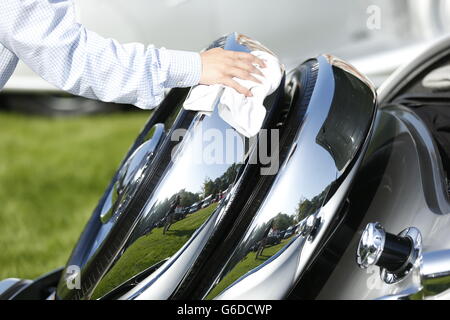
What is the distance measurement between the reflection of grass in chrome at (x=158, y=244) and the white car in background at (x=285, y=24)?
11.6 ft

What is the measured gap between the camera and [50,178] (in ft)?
14.4

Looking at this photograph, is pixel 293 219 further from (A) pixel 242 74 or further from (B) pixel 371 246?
(A) pixel 242 74

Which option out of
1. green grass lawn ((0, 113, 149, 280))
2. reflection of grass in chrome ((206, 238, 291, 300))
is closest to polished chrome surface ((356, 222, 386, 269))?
reflection of grass in chrome ((206, 238, 291, 300))

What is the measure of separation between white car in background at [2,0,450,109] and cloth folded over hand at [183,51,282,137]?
3419 millimetres

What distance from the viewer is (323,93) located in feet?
4.80

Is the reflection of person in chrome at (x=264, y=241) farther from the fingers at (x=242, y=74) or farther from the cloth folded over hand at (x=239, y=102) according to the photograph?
the fingers at (x=242, y=74)

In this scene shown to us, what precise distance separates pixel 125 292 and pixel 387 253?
0.53m

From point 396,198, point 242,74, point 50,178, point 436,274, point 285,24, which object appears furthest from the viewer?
point 285,24

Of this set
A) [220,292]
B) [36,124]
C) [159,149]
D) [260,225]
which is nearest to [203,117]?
[159,149]

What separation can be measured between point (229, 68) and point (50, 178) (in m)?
3.17

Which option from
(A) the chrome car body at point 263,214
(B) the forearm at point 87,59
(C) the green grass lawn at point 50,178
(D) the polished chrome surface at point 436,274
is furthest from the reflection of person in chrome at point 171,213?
(C) the green grass lawn at point 50,178

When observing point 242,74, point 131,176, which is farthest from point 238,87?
point 131,176

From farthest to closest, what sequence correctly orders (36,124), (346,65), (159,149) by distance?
(36,124)
(346,65)
(159,149)

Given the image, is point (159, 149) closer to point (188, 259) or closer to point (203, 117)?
point (203, 117)
